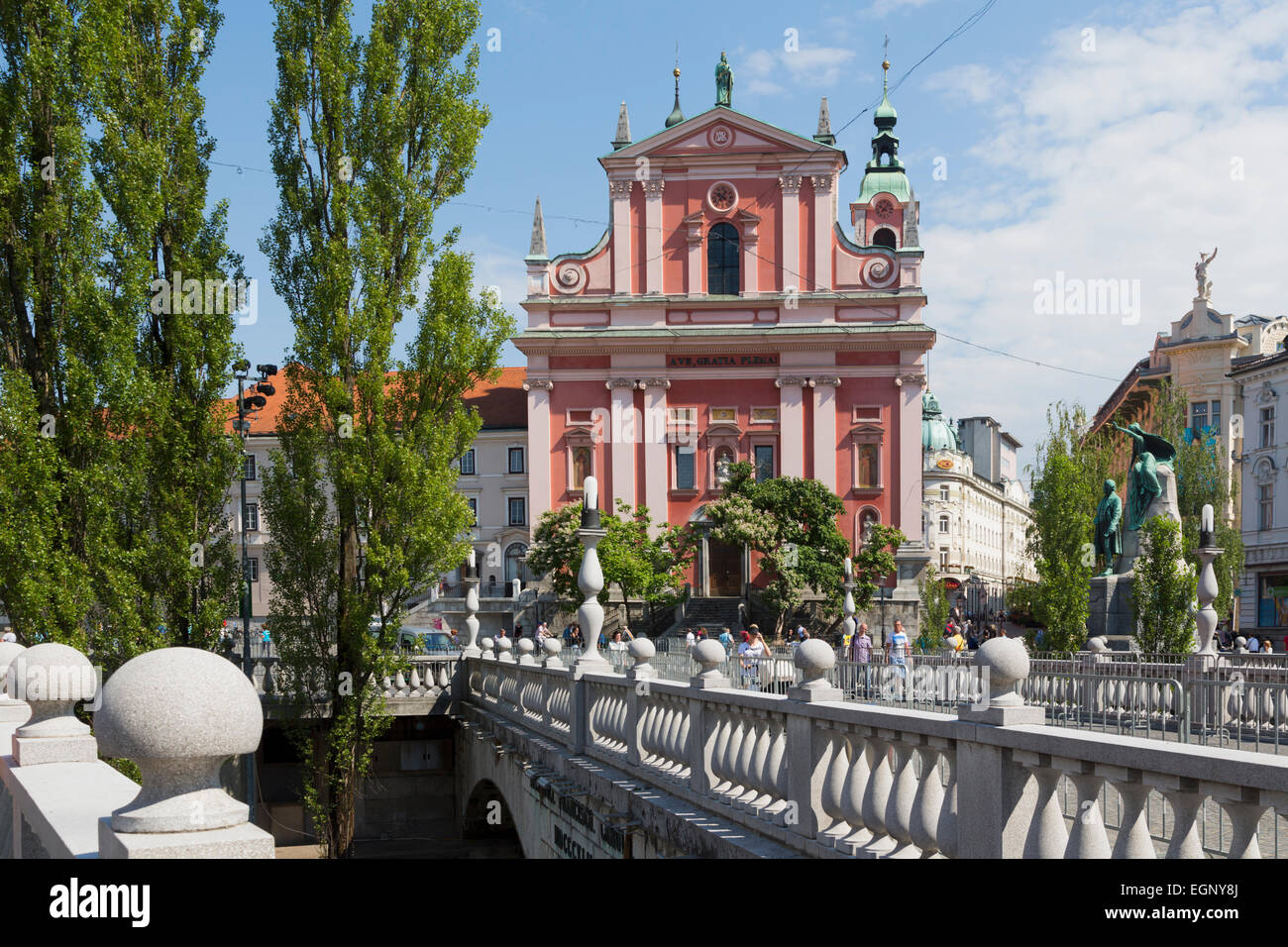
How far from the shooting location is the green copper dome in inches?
4021

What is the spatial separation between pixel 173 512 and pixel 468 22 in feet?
30.5

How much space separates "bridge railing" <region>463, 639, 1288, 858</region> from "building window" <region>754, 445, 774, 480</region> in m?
37.9

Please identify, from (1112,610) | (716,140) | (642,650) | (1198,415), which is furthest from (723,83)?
(642,650)

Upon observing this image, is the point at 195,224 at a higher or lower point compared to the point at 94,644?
higher

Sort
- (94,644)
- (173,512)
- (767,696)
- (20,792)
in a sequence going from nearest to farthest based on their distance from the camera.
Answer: (20,792) < (767,696) < (94,644) < (173,512)

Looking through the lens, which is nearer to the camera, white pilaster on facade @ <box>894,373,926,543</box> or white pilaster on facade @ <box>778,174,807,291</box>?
white pilaster on facade @ <box>894,373,926,543</box>

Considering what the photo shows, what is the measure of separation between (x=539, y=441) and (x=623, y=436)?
3518mm

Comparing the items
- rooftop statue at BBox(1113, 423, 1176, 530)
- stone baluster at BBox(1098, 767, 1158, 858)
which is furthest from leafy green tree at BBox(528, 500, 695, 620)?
stone baluster at BBox(1098, 767, 1158, 858)

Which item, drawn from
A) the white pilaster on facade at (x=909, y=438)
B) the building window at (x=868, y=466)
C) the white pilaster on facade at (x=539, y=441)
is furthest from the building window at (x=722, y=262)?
the building window at (x=868, y=466)

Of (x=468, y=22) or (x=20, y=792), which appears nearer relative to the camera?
(x=20, y=792)

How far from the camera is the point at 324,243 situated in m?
19.0

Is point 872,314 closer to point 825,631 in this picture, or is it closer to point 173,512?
point 825,631

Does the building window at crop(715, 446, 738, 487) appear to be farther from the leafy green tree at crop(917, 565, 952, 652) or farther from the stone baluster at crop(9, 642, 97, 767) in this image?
the stone baluster at crop(9, 642, 97, 767)

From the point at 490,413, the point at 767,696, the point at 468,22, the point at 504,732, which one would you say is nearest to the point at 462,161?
the point at 468,22
